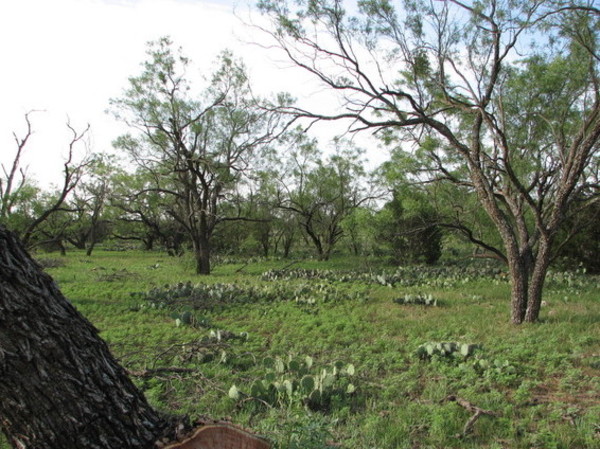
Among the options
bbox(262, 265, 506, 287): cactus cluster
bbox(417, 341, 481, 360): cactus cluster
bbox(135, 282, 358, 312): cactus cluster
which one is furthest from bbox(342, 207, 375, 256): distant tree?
bbox(417, 341, 481, 360): cactus cluster

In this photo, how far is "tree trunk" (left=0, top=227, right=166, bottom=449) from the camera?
1876mm

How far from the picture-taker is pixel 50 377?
193 centimetres

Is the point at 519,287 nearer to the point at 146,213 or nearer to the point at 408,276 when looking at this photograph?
the point at 408,276

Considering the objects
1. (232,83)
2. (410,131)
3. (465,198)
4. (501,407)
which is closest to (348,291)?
(410,131)

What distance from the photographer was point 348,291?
38.5 ft

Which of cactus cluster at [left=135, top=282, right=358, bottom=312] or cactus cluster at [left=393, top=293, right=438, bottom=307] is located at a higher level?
cactus cluster at [left=393, top=293, right=438, bottom=307]

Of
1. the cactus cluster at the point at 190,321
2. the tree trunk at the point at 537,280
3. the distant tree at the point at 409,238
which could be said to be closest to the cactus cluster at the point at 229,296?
the cactus cluster at the point at 190,321

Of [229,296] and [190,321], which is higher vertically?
[229,296]

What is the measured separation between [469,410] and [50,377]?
12.7ft

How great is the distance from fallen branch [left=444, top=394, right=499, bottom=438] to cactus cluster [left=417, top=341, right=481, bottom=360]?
4.26 ft

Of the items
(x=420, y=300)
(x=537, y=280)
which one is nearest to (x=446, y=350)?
(x=537, y=280)

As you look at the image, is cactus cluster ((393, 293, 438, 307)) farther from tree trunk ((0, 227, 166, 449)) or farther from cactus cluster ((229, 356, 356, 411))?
tree trunk ((0, 227, 166, 449))

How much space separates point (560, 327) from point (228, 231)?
23820 mm

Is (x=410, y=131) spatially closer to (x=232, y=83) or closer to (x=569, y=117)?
(x=569, y=117)
